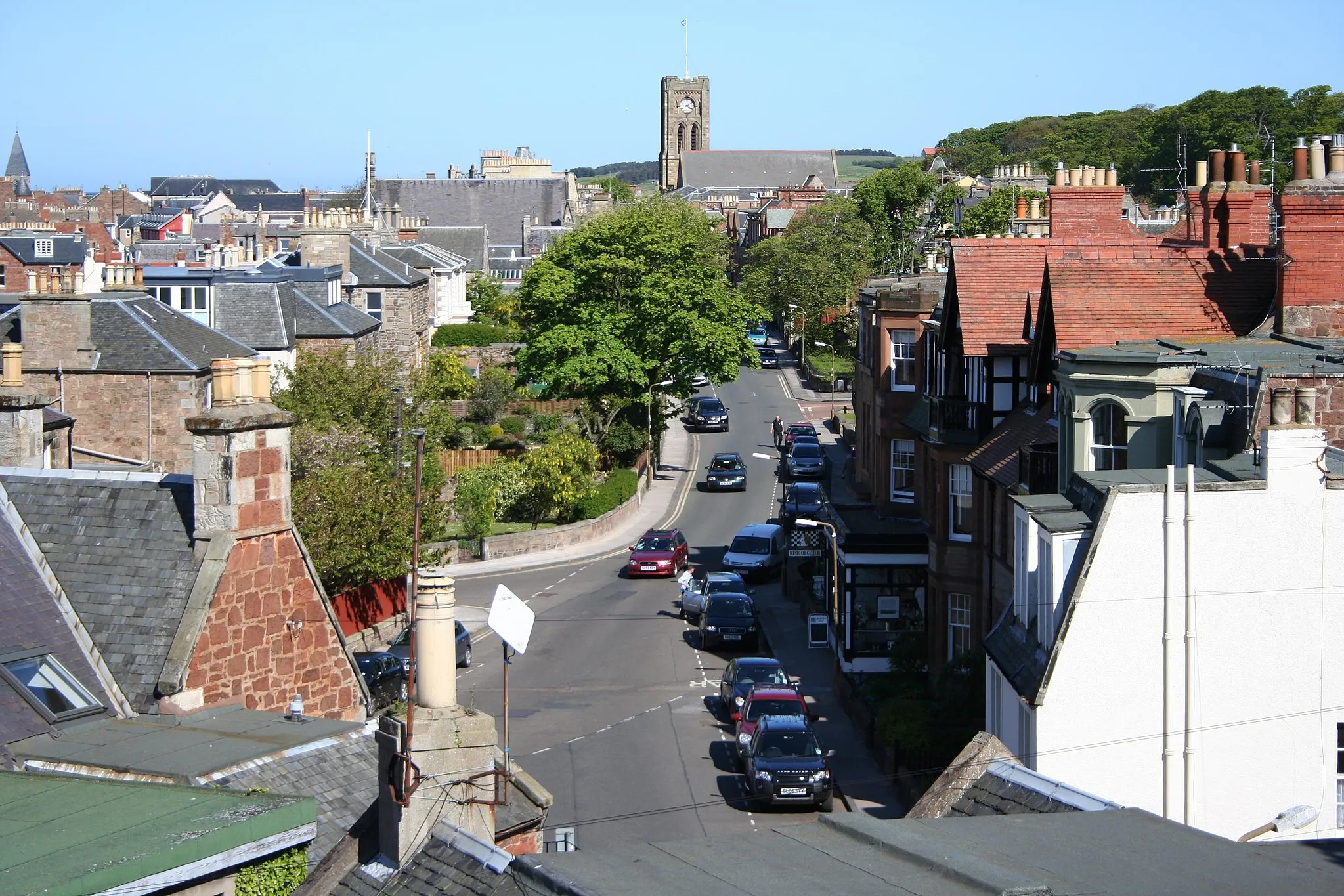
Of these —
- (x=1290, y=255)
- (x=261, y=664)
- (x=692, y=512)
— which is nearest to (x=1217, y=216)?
(x=1290, y=255)

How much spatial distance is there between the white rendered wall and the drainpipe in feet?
0.23

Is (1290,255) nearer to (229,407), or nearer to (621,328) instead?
(229,407)

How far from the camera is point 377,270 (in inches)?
2702

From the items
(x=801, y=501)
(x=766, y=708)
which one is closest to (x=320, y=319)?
(x=801, y=501)

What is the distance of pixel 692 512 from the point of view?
Answer: 194 ft

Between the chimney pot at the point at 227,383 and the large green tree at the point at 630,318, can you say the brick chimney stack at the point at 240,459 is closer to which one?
the chimney pot at the point at 227,383

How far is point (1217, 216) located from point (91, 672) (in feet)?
69.7

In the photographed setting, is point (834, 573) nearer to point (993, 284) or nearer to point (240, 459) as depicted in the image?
point (993, 284)

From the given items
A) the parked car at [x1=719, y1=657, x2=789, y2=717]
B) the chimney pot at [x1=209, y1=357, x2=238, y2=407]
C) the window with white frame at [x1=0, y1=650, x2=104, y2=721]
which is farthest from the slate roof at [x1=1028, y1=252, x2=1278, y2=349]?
the window with white frame at [x1=0, y1=650, x2=104, y2=721]

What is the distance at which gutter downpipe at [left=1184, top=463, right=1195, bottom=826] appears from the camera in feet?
55.0

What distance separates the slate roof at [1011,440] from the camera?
25375 mm

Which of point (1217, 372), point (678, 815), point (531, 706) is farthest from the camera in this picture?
point (531, 706)

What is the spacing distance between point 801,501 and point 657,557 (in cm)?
808

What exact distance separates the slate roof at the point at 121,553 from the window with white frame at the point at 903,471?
2344 centimetres
